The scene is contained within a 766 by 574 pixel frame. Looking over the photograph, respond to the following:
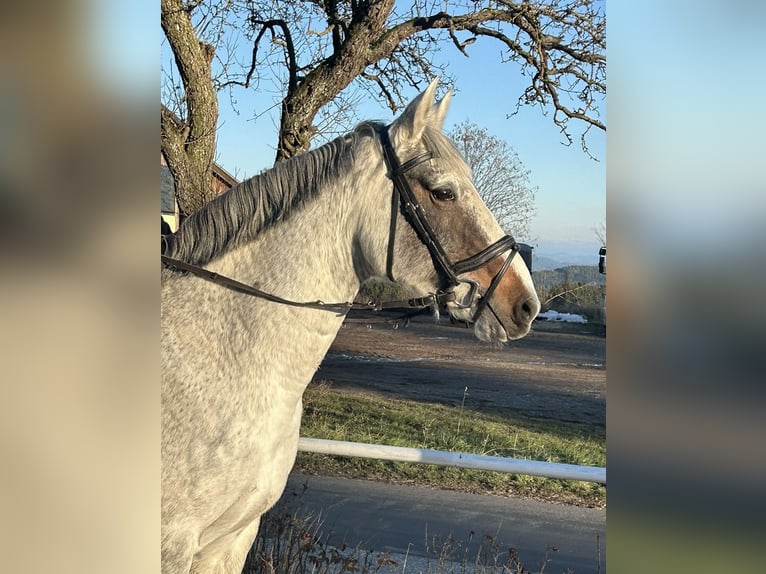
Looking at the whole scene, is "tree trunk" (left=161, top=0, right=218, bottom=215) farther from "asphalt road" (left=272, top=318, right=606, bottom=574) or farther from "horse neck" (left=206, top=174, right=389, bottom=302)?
"horse neck" (left=206, top=174, right=389, bottom=302)

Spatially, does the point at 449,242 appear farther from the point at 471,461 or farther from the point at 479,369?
the point at 479,369

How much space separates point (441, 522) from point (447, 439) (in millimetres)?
2392

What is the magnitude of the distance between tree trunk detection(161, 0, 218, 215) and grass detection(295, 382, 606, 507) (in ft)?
10.2

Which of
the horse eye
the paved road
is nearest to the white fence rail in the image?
the paved road

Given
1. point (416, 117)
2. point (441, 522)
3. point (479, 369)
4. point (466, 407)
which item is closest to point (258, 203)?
point (416, 117)

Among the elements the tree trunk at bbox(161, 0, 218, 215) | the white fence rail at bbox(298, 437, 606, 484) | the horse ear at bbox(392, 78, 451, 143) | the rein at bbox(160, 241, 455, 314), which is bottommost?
the white fence rail at bbox(298, 437, 606, 484)

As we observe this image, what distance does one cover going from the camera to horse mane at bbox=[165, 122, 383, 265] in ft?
7.34

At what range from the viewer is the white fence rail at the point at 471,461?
3.26 meters

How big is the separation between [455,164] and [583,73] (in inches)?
214
